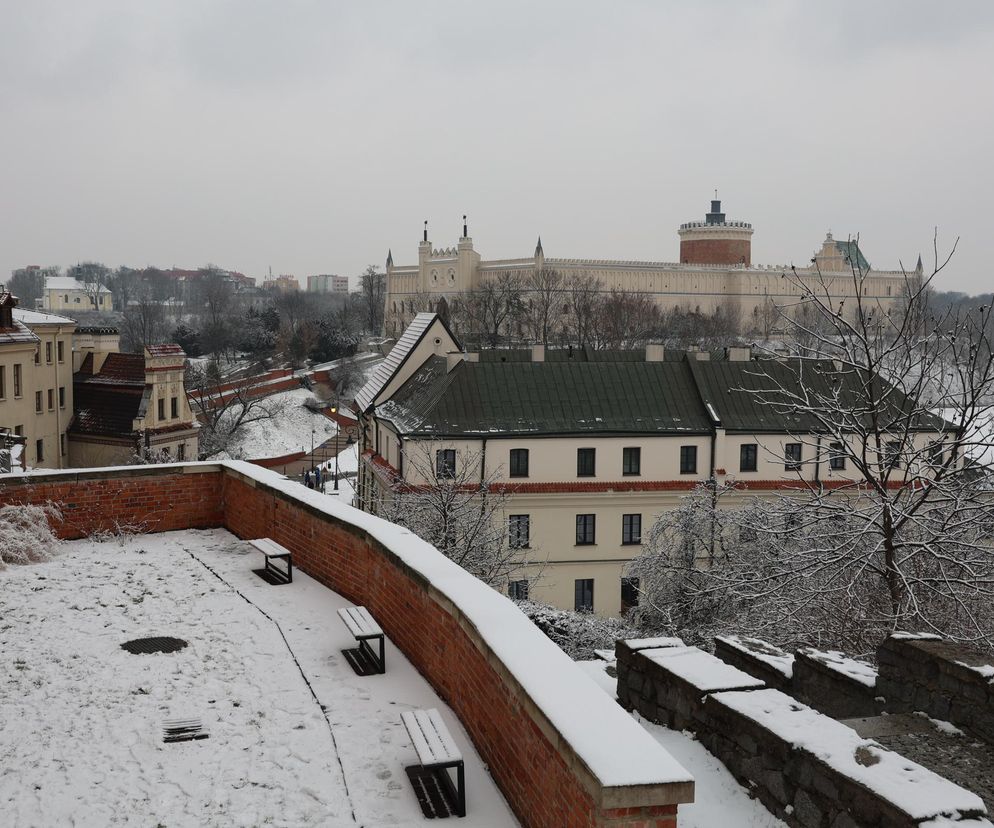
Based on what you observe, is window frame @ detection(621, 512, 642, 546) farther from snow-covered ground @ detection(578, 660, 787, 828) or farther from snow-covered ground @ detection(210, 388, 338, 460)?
snow-covered ground @ detection(210, 388, 338, 460)

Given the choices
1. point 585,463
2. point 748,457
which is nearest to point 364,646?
point 585,463

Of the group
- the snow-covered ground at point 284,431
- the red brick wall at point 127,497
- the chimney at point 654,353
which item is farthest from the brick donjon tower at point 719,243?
the red brick wall at point 127,497

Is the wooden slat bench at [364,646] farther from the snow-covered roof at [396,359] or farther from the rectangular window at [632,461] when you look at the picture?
the snow-covered roof at [396,359]

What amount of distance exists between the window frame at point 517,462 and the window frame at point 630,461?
3139mm

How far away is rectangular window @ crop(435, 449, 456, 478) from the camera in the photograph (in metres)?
29.1

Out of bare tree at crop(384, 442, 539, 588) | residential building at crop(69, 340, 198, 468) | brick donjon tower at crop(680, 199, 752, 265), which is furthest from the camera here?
brick donjon tower at crop(680, 199, 752, 265)

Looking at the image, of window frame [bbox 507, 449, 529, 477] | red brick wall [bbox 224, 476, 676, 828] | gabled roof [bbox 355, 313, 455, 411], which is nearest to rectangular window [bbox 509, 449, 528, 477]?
window frame [bbox 507, 449, 529, 477]

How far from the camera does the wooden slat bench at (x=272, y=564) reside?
403 inches

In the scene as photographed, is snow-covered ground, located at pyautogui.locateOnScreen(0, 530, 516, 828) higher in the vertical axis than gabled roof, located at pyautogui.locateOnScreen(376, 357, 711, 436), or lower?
lower

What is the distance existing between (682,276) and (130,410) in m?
114

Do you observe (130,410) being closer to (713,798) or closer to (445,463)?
(445,463)

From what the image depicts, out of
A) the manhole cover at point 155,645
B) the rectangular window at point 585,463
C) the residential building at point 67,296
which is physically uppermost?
the residential building at point 67,296

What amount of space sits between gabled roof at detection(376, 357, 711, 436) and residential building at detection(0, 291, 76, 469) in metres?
14.1

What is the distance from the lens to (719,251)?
15325 cm
